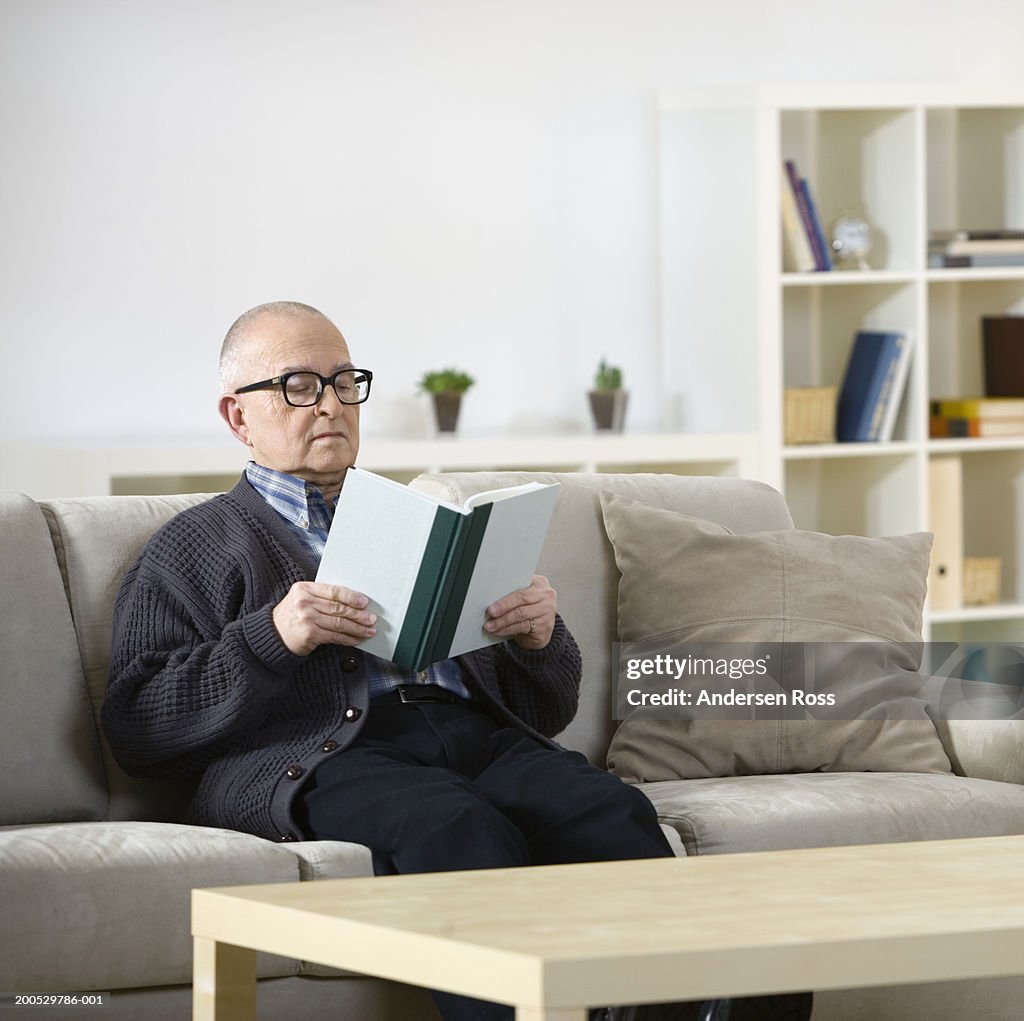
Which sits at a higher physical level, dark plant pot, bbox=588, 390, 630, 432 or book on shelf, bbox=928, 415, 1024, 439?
dark plant pot, bbox=588, 390, 630, 432

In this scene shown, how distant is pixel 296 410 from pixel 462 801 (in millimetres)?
638

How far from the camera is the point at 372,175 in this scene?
4180 millimetres

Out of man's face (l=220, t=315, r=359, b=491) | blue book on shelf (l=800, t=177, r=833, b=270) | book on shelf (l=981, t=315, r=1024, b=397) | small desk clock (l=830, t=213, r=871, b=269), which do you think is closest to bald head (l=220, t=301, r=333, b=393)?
man's face (l=220, t=315, r=359, b=491)

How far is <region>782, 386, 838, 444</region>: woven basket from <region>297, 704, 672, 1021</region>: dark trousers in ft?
7.16

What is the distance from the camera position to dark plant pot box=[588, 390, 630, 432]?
13.6 feet

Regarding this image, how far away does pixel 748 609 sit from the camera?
8.25ft

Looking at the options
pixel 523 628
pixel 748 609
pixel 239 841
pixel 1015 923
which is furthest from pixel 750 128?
pixel 1015 923

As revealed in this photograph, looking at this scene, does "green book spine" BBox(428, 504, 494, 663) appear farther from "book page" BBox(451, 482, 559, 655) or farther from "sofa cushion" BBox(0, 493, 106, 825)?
"sofa cushion" BBox(0, 493, 106, 825)

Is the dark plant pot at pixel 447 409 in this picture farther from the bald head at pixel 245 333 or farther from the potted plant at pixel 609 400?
the bald head at pixel 245 333

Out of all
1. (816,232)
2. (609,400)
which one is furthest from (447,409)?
(816,232)

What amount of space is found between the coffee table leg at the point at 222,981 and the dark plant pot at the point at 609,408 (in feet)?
8.73

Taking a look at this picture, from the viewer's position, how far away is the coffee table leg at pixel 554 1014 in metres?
1.22

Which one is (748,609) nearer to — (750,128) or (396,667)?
(396,667)

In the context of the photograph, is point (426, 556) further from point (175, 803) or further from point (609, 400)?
→ point (609, 400)
